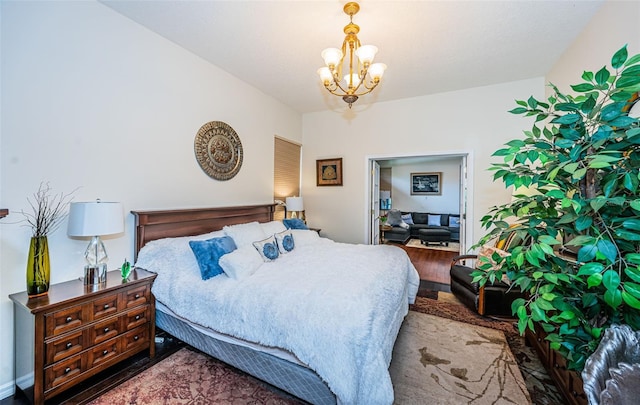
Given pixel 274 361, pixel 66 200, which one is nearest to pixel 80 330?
pixel 66 200

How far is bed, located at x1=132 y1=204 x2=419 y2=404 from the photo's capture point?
143 cm

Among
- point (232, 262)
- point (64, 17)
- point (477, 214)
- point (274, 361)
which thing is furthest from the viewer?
point (477, 214)

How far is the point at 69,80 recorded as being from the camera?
200cm

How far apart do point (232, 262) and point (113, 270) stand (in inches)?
45.1

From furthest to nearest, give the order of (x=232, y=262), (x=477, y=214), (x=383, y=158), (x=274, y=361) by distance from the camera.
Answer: (x=383, y=158) < (x=477, y=214) < (x=232, y=262) < (x=274, y=361)

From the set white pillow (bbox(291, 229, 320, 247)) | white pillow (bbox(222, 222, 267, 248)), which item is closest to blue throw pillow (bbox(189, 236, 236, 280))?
white pillow (bbox(222, 222, 267, 248))

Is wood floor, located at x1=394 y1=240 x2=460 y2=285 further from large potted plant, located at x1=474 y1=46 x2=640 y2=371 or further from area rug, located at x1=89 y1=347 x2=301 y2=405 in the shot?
area rug, located at x1=89 y1=347 x2=301 y2=405

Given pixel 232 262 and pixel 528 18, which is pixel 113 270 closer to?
pixel 232 262

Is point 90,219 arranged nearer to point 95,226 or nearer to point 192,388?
point 95,226

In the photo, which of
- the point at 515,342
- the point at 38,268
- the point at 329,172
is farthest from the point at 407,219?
the point at 38,268

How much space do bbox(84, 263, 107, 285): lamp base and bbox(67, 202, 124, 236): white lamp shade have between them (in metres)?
0.30

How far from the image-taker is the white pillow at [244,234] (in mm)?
2652

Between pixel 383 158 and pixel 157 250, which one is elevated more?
pixel 383 158

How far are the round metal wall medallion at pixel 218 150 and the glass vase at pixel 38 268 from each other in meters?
1.57
